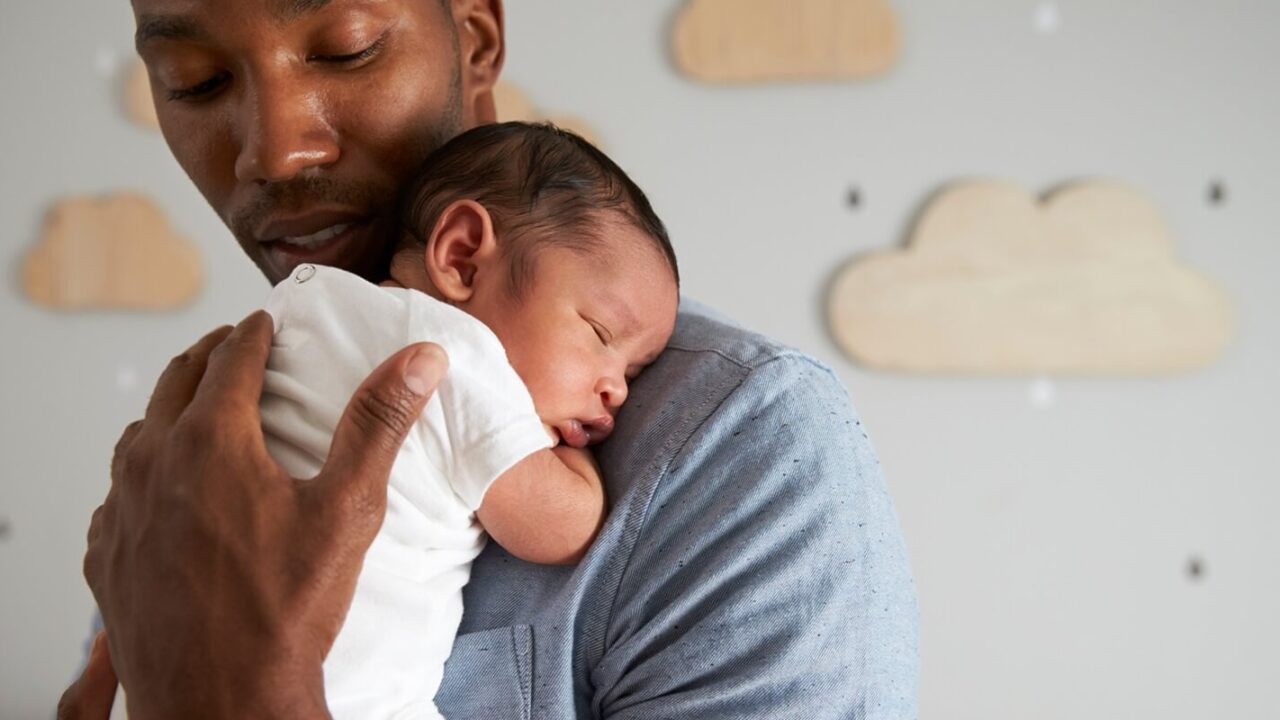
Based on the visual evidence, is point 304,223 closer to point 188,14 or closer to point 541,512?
point 188,14

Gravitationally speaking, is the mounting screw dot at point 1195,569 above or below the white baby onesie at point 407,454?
below

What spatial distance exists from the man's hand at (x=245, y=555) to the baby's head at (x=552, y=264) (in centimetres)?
15

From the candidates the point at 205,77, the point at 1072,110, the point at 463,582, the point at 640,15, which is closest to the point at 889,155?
the point at 1072,110

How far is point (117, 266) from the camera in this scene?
8.49 feet

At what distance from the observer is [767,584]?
73 centimetres

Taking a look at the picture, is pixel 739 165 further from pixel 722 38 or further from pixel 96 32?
pixel 96 32

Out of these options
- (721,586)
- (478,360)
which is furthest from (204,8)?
(721,586)

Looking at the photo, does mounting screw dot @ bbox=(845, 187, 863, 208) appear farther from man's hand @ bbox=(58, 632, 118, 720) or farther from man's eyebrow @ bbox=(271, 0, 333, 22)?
man's hand @ bbox=(58, 632, 118, 720)

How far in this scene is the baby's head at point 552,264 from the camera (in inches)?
33.9

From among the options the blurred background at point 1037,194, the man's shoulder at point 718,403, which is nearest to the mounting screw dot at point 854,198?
the blurred background at point 1037,194

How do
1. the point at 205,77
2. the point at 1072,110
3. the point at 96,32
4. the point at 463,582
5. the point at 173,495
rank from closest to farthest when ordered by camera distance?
the point at 173,495 < the point at 463,582 < the point at 205,77 < the point at 1072,110 < the point at 96,32

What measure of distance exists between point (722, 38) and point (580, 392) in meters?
1.73

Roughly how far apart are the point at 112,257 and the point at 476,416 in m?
2.15

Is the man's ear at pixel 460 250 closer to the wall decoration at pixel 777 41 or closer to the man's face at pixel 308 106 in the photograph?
the man's face at pixel 308 106
